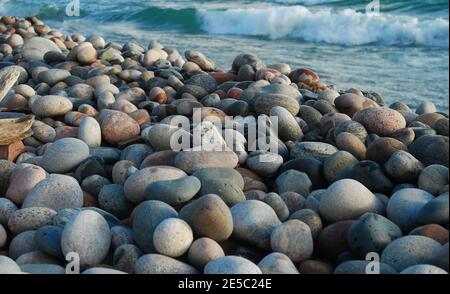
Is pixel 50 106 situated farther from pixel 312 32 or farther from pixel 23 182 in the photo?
pixel 312 32

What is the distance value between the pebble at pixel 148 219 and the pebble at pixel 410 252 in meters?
0.89

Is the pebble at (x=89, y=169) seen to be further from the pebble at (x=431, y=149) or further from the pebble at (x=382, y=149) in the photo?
the pebble at (x=431, y=149)

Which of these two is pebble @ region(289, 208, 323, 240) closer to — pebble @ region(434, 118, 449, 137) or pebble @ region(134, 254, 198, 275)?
pebble @ region(134, 254, 198, 275)

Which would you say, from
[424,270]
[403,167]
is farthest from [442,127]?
[424,270]

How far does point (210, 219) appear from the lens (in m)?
2.37

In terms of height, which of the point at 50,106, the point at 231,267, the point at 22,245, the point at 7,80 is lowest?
the point at 22,245

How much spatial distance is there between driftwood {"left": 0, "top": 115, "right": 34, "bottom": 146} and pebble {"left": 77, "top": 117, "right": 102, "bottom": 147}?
1.00 feet

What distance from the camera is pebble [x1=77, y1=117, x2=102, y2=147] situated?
353 cm

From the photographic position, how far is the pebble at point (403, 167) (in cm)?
279

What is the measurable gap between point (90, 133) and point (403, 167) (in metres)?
1.83

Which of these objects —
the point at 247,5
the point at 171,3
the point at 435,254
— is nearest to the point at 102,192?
the point at 435,254

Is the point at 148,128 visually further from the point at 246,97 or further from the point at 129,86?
the point at 129,86

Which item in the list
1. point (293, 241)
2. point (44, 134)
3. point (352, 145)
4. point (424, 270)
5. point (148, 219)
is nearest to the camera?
point (424, 270)
